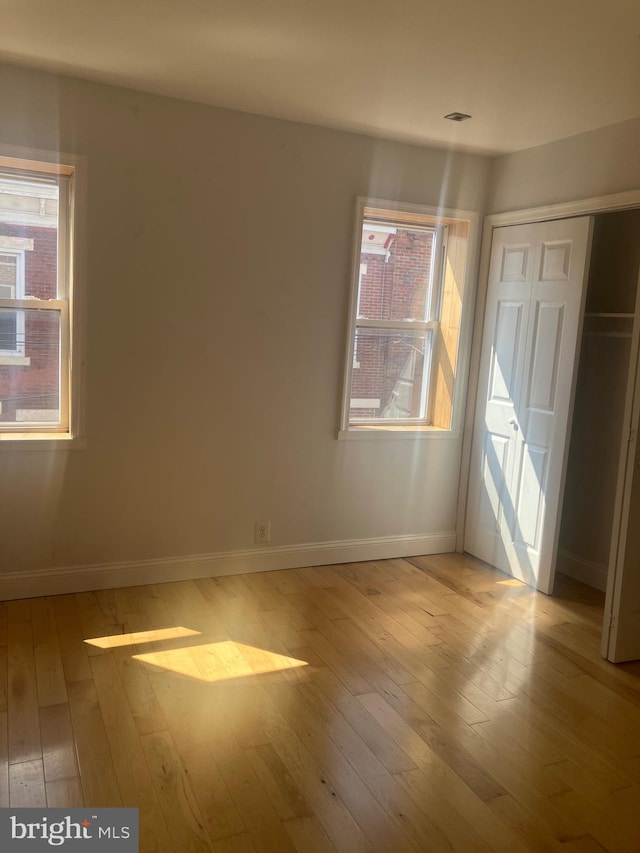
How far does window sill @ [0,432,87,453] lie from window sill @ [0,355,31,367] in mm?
348

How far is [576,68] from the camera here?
289 centimetres

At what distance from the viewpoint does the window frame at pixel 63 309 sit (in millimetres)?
3486

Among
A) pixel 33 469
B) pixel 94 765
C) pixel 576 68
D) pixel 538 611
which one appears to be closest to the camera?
pixel 94 765

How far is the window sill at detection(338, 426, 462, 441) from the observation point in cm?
432

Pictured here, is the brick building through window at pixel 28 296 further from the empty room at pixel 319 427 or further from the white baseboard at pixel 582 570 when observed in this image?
the white baseboard at pixel 582 570

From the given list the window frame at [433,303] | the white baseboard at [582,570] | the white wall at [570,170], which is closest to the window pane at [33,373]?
the window frame at [433,303]

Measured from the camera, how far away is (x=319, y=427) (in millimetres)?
4230

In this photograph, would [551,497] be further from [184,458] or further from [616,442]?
[184,458]

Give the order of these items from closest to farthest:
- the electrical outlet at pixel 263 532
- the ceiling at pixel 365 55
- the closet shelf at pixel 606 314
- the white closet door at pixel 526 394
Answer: the ceiling at pixel 365 55, the closet shelf at pixel 606 314, the white closet door at pixel 526 394, the electrical outlet at pixel 263 532

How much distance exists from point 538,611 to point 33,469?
9.05ft

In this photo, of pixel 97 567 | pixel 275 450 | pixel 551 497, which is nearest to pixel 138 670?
pixel 97 567

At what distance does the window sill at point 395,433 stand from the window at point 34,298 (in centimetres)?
163

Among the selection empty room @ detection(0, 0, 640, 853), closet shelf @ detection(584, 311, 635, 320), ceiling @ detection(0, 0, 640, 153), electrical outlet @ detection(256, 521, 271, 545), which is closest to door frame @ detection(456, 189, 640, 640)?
empty room @ detection(0, 0, 640, 853)

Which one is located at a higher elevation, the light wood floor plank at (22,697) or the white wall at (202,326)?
the white wall at (202,326)
